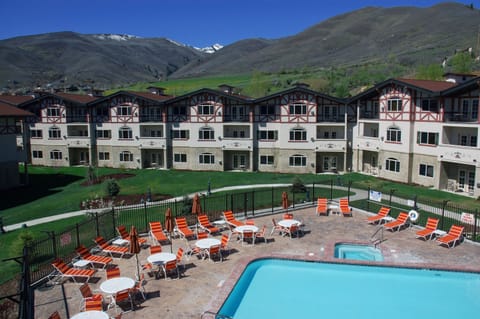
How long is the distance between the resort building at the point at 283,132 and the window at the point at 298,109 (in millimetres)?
112

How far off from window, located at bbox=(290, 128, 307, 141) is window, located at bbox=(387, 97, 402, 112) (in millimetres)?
9470

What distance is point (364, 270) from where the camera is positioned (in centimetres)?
1775

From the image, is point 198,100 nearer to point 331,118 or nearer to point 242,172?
point 242,172

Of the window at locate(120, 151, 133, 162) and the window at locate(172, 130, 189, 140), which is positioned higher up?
the window at locate(172, 130, 189, 140)

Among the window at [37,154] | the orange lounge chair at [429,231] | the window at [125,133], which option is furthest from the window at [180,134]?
→ the orange lounge chair at [429,231]

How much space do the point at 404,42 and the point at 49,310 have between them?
16006 centimetres

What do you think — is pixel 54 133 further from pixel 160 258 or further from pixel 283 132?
pixel 160 258

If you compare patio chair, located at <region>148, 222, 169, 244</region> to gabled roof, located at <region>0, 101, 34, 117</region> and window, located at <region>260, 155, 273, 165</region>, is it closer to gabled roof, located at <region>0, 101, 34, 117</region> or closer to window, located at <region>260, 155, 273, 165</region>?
gabled roof, located at <region>0, 101, 34, 117</region>

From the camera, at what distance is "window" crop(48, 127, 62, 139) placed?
177 feet

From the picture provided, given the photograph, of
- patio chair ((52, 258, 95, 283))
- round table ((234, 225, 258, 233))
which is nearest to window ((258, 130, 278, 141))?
round table ((234, 225, 258, 233))

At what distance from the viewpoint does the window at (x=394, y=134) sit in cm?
3912

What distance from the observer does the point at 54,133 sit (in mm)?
54312

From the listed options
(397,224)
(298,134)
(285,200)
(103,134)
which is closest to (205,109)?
(298,134)

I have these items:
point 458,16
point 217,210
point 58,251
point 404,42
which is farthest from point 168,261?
point 458,16
